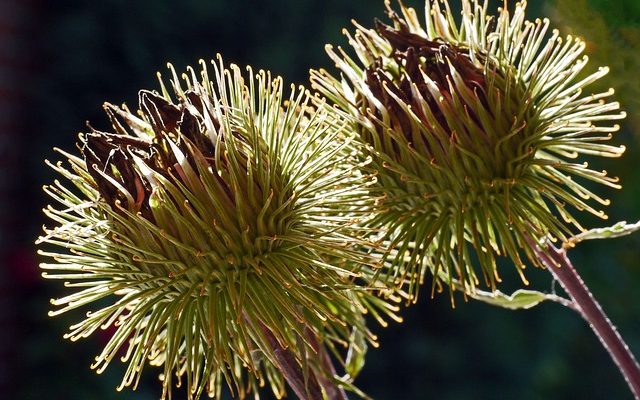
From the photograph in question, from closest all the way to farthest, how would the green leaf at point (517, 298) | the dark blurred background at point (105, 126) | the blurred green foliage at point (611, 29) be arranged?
the blurred green foliage at point (611, 29) → the green leaf at point (517, 298) → the dark blurred background at point (105, 126)

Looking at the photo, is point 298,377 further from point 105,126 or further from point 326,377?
point 105,126

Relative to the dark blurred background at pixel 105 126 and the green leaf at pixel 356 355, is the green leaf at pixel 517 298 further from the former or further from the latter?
the dark blurred background at pixel 105 126

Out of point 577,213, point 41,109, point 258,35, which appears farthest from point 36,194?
point 577,213

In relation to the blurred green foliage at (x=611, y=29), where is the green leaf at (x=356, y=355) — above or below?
below

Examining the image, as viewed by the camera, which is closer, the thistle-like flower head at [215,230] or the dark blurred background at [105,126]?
the thistle-like flower head at [215,230]

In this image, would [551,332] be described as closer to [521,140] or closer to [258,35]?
Answer: [258,35]

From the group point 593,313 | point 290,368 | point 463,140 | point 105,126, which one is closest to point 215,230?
point 290,368

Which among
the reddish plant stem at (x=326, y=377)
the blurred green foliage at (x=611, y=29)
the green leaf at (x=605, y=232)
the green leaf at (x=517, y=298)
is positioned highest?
the blurred green foliage at (x=611, y=29)

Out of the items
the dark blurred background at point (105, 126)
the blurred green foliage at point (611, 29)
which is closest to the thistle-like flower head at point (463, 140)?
the blurred green foliage at point (611, 29)

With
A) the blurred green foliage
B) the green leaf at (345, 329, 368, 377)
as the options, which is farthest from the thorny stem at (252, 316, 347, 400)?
the blurred green foliage
